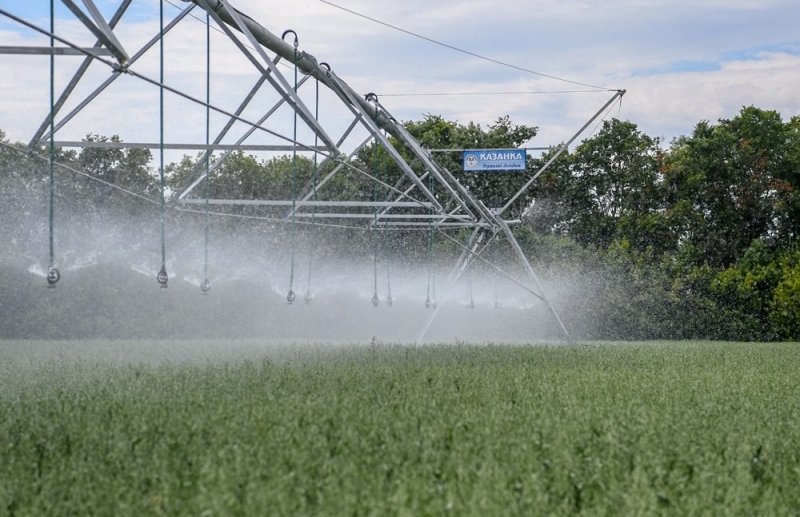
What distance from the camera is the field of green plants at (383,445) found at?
530 centimetres

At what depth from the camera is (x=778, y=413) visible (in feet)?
29.8

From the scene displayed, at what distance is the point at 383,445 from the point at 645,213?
1579 inches

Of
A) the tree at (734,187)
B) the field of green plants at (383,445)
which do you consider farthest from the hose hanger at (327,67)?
the tree at (734,187)

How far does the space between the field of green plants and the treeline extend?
1893 cm

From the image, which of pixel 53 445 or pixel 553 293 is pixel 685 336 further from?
pixel 53 445

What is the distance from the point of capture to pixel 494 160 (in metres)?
27.4

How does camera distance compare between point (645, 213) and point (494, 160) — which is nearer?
point (494, 160)

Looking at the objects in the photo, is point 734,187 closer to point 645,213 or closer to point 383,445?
point 645,213

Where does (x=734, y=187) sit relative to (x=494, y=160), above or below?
above

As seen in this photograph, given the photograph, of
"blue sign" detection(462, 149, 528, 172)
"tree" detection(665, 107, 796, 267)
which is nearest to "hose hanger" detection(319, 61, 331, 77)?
"blue sign" detection(462, 149, 528, 172)

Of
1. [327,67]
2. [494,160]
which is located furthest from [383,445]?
[494,160]

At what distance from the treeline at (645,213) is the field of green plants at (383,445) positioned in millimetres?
18931

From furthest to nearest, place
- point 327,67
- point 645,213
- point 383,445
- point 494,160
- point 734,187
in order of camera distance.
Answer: point 645,213
point 734,187
point 494,160
point 327,67
point 383,445

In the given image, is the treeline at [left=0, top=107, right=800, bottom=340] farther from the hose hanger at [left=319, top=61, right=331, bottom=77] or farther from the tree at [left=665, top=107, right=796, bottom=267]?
the hose hanger at [left=319, top=61, right=331, bottom=77]
